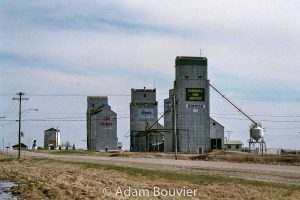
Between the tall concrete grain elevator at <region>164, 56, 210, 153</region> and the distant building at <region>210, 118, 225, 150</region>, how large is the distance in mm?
4032

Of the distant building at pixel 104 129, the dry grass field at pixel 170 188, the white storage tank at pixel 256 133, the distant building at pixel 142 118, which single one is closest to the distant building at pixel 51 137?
the distant building at pixel 104 129

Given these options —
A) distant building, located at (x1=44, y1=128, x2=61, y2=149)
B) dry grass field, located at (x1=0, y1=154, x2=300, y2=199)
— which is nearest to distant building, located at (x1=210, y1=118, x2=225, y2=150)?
distant building, located at (x1=44, y1=128, x2=61, y2=149)

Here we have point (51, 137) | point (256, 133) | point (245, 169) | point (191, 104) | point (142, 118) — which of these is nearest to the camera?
point (245, 169)

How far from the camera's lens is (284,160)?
193ft

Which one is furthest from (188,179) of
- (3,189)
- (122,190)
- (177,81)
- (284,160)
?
(177,81)

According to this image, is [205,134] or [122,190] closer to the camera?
[122,190]

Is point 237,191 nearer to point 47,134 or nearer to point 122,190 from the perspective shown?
point 122,190

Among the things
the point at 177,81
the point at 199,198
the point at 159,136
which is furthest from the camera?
the point at 159,136

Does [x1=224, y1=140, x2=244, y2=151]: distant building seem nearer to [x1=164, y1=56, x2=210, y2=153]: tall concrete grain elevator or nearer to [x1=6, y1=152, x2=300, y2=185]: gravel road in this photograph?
[x1=164, y1=56, x2=210, y2=153]: tall concrete grain elevator

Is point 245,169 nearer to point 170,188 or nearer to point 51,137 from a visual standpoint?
point 170,188

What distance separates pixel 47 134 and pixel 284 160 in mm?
116903

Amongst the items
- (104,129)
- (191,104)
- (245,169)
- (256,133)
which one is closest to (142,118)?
(104,129)

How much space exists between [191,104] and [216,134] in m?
10.7

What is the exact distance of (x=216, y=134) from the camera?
113250mm
